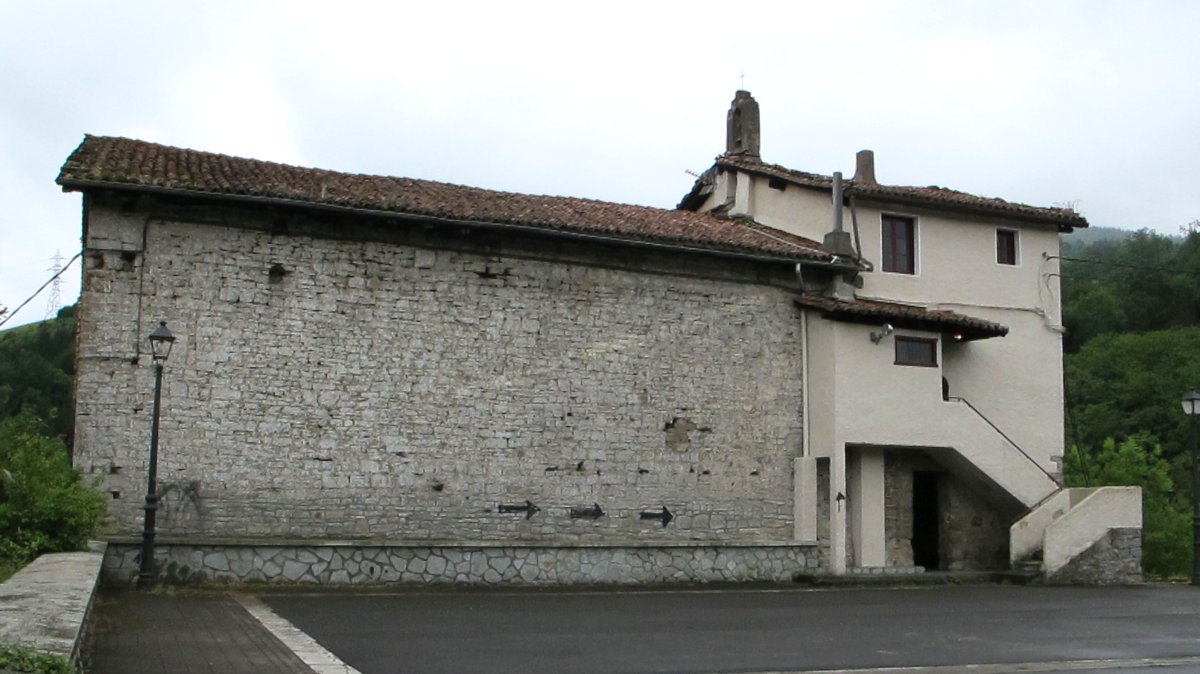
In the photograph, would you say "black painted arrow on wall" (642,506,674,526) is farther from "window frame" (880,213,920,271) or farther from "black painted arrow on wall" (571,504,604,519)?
"window frame" (880,213,920,271)

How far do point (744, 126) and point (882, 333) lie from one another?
7661 mm

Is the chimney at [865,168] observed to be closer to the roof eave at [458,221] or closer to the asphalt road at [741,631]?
the roof eave at [458,221]

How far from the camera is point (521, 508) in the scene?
1892cm

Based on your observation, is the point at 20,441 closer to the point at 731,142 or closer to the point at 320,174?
the point at 320,174

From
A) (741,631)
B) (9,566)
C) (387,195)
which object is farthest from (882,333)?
(9,566)

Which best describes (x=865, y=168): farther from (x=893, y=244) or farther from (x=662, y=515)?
(x=662, y=515)

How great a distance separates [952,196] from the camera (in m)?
23.0

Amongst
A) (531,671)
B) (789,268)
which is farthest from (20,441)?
(789,268)

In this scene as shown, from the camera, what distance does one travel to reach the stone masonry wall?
17.0m

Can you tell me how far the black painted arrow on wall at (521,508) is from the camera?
61.7 ft

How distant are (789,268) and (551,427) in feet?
18.5

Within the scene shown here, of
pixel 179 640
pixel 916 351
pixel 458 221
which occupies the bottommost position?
pixel 179 640

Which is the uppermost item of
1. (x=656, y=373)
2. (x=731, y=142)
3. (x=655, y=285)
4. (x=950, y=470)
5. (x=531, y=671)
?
(x=731, y=142)

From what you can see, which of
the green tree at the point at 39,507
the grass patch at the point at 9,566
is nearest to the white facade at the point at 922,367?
the green tree at the point at 39,507
